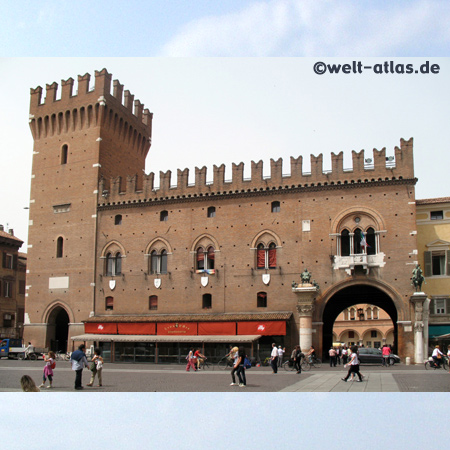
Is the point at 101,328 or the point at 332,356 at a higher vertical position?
the point at 101,328

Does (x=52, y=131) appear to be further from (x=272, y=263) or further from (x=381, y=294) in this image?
(x=381, y=294)

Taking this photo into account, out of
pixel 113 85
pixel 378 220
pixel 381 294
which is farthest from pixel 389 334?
pixel 113 85

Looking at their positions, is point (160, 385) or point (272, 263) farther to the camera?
point (272, 263)

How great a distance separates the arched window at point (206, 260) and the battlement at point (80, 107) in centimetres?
954

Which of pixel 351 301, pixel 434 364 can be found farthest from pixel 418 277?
pixel 351 301

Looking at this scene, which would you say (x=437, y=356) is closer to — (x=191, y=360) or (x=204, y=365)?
(x=191, y=360)

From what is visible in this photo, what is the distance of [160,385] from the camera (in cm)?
1892

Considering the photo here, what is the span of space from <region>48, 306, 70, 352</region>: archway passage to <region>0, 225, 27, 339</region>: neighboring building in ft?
19.8

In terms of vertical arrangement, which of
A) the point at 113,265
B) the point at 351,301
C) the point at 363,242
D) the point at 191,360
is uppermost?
the point at 363,242

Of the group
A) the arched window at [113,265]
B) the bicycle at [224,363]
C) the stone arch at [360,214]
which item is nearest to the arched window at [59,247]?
the arched window at [113,265]

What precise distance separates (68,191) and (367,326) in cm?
3127

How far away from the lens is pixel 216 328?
3005 centimetres

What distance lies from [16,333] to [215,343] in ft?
59.6

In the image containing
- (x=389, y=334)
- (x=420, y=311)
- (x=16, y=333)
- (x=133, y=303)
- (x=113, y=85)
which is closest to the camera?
(x=420, y=311)
